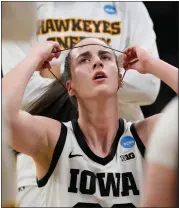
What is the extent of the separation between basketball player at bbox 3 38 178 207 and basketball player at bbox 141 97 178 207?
0.17m

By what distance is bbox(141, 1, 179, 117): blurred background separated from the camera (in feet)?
1.89

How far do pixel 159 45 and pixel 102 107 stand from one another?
0.14 meters

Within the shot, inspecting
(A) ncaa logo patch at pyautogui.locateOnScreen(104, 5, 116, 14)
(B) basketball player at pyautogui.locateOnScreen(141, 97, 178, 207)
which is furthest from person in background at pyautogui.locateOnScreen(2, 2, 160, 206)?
(B) basketball player at pyautogui.locateOnScreen(141, 97, 178, 207)

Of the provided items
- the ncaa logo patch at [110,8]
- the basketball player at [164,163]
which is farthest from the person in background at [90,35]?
the basketball player at [164,163]

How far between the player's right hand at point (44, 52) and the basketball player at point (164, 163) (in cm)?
26

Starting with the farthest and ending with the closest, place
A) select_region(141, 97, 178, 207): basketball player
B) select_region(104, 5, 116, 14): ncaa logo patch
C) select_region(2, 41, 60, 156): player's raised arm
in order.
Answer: select_region(104, 5, 116, 14): ncaa logo patch, select_region(2, 41, 60, 156): player's raised arm, select_region(141, 97, 178, 207): basketball player

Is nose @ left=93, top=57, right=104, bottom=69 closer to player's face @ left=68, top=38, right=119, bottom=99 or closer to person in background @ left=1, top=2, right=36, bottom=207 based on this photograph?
player's face @ left=68, top=38, right=119, bottom=99

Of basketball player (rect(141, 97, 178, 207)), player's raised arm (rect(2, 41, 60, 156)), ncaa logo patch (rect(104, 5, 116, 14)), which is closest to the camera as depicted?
basketball player (rect(141, 97, 178, 207))

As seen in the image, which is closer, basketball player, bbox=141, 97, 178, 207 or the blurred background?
basketball player, bbox=141, 97, 178, 207

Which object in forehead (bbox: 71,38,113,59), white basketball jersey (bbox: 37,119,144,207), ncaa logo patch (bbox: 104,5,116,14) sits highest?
ncaa logo patch (bbox: 104,5,116,14)

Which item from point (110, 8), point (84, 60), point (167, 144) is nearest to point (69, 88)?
point (84, 60)

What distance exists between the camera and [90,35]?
605 millimetres

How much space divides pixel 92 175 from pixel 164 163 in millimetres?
291

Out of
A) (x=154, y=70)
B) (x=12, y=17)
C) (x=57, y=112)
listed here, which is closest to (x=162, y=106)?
(x=154, y=70)
